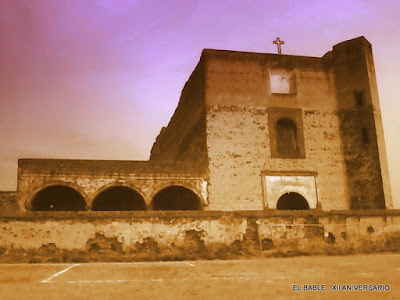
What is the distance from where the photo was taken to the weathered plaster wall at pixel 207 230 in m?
10.9

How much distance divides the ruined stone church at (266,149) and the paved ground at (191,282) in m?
8.10

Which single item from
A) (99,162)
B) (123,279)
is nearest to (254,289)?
(123,279)

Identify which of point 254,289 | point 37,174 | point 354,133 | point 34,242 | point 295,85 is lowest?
point 254,289

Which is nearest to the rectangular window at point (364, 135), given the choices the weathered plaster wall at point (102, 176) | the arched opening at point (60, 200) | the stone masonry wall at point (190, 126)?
the stone masonry wall at point (190, 126)

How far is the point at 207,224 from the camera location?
1167 cm

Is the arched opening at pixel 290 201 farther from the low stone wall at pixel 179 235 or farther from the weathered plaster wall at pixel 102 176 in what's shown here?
the low stone wall at pixel 179 235

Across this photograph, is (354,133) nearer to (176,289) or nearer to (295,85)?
(295,85)

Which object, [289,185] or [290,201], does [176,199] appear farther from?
[289,185]

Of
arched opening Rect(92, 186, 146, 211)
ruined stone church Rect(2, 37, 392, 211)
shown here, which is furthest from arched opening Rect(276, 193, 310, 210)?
arched opening Rect(92, 186, 146, 211)

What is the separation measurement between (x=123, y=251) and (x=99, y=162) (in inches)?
257

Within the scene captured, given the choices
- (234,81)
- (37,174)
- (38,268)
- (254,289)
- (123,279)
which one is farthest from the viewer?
(234,81)

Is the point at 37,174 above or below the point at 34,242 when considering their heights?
above

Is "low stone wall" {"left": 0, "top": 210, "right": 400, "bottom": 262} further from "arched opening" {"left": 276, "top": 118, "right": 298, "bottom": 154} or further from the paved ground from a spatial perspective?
"arched opening" {"left": 276, "top": 118, "right": 298, "bottom": 154}

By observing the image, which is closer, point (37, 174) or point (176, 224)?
point (176, 224)
